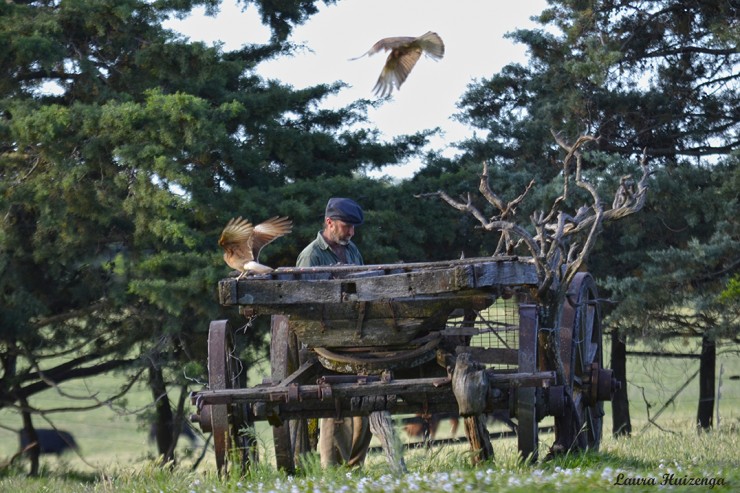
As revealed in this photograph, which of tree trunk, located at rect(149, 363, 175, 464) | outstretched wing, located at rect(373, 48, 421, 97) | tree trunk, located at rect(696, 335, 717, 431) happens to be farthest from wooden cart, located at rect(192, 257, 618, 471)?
tree trunk, located at rect(696, 335, 717, 431)

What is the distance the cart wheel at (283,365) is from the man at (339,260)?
46 cm

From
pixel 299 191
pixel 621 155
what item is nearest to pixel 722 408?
pixel 621 155

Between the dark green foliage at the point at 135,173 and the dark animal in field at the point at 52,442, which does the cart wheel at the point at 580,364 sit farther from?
the dark animal in field at the point at 52,442

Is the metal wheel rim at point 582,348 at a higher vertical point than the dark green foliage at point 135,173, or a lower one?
lower

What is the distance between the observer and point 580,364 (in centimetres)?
866

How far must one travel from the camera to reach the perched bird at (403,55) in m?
8.70

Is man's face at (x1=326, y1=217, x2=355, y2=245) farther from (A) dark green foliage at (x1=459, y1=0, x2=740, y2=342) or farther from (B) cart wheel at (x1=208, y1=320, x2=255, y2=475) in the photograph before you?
(A) dark green foliage at (x1=459, y1=0, x2=740, y2=342)

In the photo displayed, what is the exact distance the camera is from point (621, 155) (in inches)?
613

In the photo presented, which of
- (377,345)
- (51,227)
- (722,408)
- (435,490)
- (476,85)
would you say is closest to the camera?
(435,490)

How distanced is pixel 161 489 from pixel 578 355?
336 centimetres

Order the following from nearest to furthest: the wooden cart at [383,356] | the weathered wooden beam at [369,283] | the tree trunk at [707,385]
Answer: the weathered wooden beam at [369,283], the wooden cart at [383,356], the tree trunk at [707,385]

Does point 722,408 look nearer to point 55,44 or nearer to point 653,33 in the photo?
point 653,33

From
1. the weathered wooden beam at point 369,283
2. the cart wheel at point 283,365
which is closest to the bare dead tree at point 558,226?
the weathered wooden beam at point 369,283

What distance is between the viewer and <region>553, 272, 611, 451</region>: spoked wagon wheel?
315 inches
